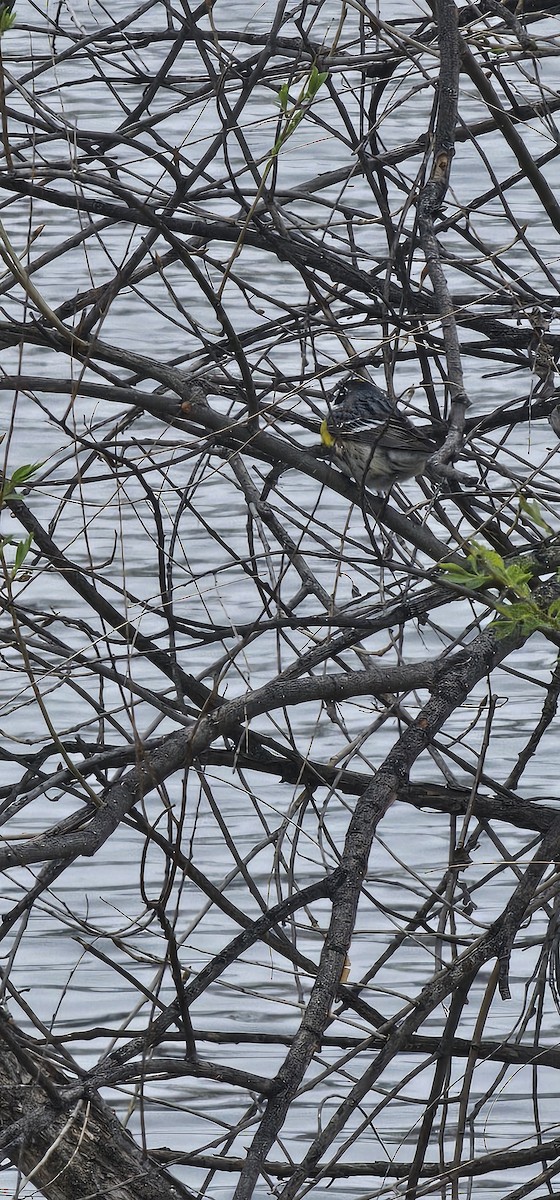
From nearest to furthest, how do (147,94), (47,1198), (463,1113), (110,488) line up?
(463,1113) < (47,1198) < (147,94) < (110,488)

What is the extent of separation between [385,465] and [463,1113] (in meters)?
1.66

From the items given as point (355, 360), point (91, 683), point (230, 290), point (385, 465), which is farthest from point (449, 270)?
point (355, 360)

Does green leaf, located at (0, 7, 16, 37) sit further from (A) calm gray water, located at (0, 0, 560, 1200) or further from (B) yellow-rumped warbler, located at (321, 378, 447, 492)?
(B) yellow-rumped warbler, located at (321, 378, 447, 492)

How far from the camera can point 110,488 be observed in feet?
22.8

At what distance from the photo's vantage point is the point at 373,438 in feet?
11.3

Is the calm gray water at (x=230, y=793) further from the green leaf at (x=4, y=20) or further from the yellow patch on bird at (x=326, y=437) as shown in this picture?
the green leaf at (x=4, y=20)

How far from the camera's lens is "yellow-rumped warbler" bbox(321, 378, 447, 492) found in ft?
10.8

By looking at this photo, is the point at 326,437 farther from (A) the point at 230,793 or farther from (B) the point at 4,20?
(A) the point at 230,793

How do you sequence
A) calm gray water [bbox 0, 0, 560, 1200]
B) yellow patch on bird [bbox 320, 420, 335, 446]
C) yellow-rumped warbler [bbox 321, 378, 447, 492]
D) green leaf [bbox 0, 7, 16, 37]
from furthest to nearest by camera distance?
1. calm gray water [bbox 0, 0, 560, 1200]
2. yellow patch on bird [bbox 320, 420, 335, 446]
3. yellow-rumped warbler [bbox 321, 378, 447, 492]
4. green leaf [bbox 0, 7, 16, 37]

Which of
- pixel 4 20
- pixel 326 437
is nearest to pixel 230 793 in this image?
pixel 326 437

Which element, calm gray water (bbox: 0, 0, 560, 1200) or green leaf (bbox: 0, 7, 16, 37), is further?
calm gray water (bbox: 0, 0, 560, 1200)

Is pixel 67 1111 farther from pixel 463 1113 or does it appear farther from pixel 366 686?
pixel 366 686

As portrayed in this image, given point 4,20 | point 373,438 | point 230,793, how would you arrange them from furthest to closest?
1. point 230,793
2. point 373,438
3. point 4,20

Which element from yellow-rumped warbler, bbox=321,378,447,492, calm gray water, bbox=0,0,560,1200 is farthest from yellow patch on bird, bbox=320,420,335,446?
calm gray water, bbox=0,0,560,1200
